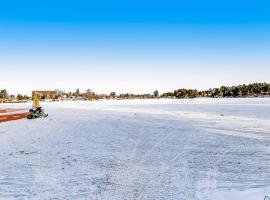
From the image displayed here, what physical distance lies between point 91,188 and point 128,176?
130cm

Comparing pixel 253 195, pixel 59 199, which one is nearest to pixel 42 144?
pixel 59 199

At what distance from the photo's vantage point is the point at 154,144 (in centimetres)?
1384

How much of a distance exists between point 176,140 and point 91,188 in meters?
7.75

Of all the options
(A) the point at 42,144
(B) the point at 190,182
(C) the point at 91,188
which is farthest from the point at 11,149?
(B) the point at 190,182

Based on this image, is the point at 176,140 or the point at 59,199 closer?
the point at 59,199

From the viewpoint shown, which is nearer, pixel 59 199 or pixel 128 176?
pixel 59 199

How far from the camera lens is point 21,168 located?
9719 mm

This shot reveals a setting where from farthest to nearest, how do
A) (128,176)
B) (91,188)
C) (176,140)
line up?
(176,140) < (128,176) < (91,188)

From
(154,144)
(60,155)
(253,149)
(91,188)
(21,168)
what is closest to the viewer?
(91,188)

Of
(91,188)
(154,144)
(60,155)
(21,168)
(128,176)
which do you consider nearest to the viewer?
(91,188)

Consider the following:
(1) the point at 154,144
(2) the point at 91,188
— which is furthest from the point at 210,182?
(1) the point at 154,144

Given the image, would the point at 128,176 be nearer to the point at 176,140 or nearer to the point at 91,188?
the point at 91,188

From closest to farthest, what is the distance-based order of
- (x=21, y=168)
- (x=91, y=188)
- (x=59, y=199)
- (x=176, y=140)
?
(x=59, y=199) → (x=91, y=188) → (x=21, y=168) → (x=176, y=140)

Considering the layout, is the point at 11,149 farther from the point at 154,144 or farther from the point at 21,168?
the point at 154,144
